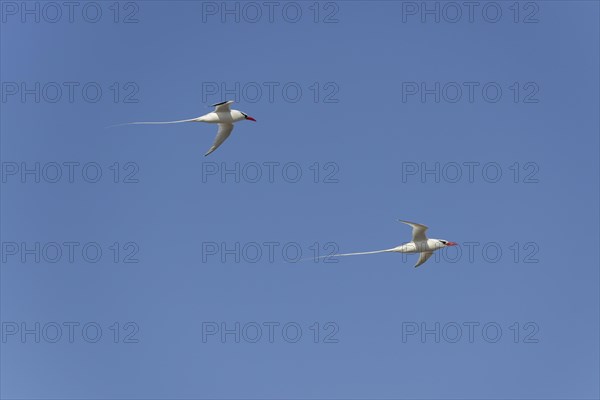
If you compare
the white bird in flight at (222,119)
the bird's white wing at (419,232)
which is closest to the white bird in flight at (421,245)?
the bird's white wing at (419,232)

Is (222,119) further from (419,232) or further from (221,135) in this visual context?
(419,232)

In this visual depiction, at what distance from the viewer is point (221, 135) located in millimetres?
51656

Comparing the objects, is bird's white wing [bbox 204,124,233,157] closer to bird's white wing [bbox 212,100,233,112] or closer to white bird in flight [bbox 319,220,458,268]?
bird's white wing [bbox 212,100,233,112]

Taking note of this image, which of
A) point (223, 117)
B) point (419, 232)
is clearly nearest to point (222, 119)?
point (223, 117)

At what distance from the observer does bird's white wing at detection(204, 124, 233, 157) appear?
51.5 meters

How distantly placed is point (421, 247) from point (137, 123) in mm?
13272

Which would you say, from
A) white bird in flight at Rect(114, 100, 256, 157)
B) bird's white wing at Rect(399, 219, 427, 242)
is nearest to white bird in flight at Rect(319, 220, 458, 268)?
bird's white wing at Rect(399, 219, 427, 242)

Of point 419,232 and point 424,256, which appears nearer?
point 419,232

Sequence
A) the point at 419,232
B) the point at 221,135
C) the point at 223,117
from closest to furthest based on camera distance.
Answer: the point at 419,232 → the point at 223,117 → the point at 221,135

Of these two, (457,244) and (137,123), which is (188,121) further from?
(457,244)

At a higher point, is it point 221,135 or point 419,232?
point 221,135

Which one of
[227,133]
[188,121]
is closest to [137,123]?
[188,121]

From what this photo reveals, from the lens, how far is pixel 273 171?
5344cm

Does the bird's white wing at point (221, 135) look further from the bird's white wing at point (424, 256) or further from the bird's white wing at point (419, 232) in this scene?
the bird's white wing at point (424, 256)
